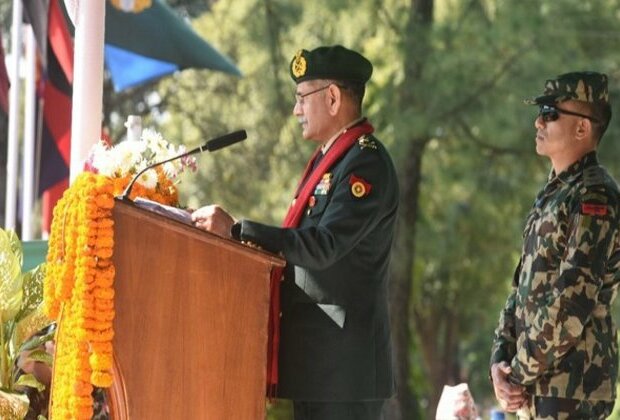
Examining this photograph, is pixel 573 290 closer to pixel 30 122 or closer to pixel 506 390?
pixel 506 390

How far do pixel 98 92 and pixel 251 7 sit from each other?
7.47 m

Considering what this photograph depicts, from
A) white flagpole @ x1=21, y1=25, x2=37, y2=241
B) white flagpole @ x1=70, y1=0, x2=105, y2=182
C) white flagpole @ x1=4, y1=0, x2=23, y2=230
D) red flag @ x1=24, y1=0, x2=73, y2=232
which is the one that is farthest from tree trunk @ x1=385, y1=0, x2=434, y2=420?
white flagpole @ x1=70, y1=0, x2=105, y2=182

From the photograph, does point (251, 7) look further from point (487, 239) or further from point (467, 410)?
point (467, 410)

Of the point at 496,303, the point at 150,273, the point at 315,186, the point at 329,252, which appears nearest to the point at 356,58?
the point at 315,186

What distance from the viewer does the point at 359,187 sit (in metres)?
4.05

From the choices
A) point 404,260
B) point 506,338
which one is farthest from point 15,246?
point 404,260

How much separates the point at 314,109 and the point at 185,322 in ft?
2.88

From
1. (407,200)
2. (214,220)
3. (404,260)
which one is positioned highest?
(407,200)

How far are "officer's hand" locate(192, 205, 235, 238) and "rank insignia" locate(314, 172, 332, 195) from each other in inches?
15.2

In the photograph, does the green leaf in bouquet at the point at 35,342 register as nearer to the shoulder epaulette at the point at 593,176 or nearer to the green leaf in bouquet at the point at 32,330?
the green leaf in bouquet at the point at 32,330

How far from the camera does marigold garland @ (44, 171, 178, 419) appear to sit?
3.52 m

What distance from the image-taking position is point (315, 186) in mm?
4152

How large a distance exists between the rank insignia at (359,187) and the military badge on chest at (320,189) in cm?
9

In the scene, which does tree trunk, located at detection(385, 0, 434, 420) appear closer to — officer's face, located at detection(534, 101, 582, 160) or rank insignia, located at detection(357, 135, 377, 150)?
officer's face, located at detection(534, 101, 582, 160)
